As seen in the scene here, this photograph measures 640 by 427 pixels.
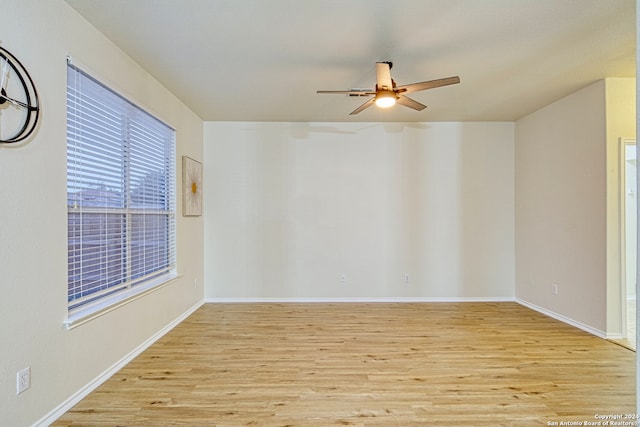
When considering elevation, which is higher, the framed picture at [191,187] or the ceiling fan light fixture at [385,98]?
the ceiling fan light fixture at [385,98]

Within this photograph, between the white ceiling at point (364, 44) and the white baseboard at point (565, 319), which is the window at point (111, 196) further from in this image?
the white baseboard at point (565, 319)

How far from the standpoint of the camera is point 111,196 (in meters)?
2.43

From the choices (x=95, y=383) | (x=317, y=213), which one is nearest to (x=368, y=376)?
(x=95, y=383)

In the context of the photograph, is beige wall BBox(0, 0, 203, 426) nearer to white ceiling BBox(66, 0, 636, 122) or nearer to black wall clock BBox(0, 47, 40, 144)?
black wall clock BBox(0, 47, 40, 144)

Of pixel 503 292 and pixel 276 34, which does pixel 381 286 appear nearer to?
pixel 503 292

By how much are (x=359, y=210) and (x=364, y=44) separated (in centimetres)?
251

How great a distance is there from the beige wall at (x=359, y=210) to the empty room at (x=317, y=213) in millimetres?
34

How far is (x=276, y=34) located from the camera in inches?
87.3

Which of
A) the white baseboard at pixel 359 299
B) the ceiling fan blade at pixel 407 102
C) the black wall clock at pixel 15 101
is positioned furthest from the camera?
the white baseboard at pixel 359 299

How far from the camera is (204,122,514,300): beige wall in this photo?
444cm

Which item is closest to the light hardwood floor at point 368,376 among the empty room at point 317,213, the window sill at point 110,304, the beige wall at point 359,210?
the empty room at point 317,213

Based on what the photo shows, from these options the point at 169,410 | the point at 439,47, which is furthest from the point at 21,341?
the point at 439,47

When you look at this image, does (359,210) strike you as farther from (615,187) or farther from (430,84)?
(615,187)

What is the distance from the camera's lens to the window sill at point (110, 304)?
199 centimetres
